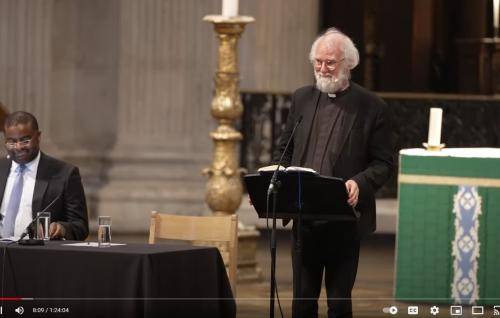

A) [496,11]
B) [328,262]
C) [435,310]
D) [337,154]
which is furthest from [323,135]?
[496,11]

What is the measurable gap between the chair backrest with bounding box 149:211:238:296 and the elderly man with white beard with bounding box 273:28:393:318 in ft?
1.95

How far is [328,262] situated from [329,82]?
89cm

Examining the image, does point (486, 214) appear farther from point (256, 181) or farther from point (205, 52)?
point (205, 52)

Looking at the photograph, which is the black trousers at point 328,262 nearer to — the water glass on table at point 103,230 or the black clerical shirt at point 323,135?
the black clerical shirt at point 323,135

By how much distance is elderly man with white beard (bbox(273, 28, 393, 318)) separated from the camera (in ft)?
22.9

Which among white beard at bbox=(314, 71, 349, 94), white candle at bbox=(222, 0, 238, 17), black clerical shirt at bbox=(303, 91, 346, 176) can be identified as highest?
white candle at bbox=(222, 0, 238, 17)

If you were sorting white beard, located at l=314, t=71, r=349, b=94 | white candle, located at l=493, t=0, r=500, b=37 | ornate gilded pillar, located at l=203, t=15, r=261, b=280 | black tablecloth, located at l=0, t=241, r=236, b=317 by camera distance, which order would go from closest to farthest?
black tablecloth, located at l=0, t=241, r=236, b=317
white beard, located at l=314, t=71, r=349, b=94
ornate gilded pillar, located at l=203, t=15, r=261, b=280
white candle, located at l=493, t=0, r=500, b=37

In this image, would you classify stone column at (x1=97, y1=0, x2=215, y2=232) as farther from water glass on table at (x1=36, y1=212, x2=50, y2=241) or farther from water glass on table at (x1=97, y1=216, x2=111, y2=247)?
water glass on table at (x1=97, y1=216, x2=111, y2=247)

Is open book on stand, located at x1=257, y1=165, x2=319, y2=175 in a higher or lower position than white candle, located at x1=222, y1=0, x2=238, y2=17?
lower

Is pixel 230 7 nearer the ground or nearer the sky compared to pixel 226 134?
nearer the sky

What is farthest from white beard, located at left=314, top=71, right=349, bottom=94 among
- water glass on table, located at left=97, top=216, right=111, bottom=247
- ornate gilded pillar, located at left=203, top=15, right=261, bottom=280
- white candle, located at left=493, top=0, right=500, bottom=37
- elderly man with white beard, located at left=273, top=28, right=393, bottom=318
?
white candle, located at left=493, top=0, right=500, bottom=37

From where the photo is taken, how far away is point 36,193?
763cm

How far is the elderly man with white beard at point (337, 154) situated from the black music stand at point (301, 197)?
0.20m

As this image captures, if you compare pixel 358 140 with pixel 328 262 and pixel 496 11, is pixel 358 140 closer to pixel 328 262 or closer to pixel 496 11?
pixel 328 262
